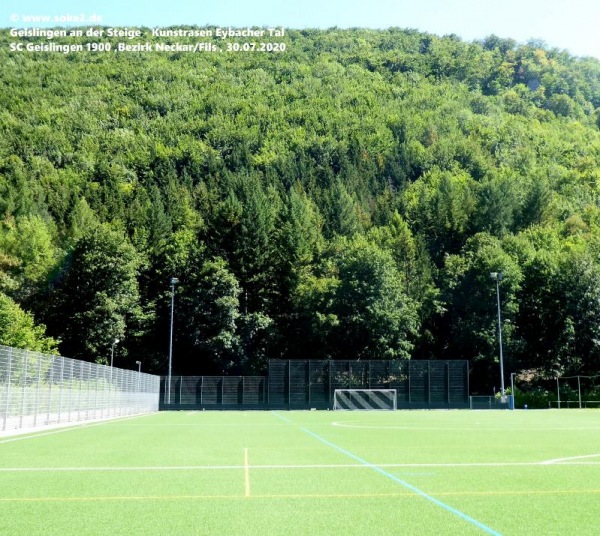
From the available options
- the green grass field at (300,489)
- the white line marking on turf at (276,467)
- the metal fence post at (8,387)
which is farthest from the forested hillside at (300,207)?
the white line marking on turf at (276,467)

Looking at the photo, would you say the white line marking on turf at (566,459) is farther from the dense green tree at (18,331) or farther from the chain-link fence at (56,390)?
the dense green tree at (18,331)

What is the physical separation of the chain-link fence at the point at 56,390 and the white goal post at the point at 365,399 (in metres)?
14.9

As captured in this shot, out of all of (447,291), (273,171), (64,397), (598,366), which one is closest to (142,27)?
(273,171)

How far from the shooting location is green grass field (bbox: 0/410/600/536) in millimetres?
5840

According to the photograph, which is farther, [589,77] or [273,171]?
[589,77]

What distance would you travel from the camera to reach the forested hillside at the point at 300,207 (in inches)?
2301

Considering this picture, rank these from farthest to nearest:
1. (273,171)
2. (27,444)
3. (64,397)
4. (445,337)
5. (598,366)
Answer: (273,171)
(445,337)
(598,366)
(64,397)
(27,444)

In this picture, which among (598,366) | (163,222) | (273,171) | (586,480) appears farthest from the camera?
(273,171)

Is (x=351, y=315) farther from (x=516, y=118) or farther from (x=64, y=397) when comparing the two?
(x=516, y=118)

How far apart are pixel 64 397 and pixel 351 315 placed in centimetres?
3612

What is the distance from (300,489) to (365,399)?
3896cm

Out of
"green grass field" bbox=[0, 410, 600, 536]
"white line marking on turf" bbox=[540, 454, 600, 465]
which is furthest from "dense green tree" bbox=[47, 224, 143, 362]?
"white line marking on turf" bbox=[540, 454, 600, 465]

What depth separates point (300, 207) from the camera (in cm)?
7900

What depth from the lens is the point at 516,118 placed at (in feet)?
433
